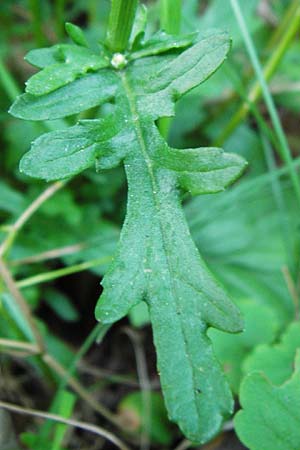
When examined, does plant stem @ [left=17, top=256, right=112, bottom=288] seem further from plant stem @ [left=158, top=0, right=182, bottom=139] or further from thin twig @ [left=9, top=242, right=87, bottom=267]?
plant stem @ [left=158, top=0, right=182, bottom=139]

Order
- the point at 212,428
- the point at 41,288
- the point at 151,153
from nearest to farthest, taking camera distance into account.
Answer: the point at 212,428
the point at 151,153
the point at 41,288

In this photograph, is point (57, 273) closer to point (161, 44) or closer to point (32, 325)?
point (32, 325)

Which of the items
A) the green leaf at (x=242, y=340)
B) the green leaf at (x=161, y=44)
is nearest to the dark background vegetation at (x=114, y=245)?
the green leaf at (x=242, y=340)

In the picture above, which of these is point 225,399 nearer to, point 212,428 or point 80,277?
point 212,428

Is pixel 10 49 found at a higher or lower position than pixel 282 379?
higher

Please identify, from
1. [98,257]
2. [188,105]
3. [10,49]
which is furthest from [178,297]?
[10,49]

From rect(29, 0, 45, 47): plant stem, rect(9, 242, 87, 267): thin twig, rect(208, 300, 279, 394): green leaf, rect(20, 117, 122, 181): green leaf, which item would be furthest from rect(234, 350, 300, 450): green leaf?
rect(29, 0, 45, 47): plant stem
